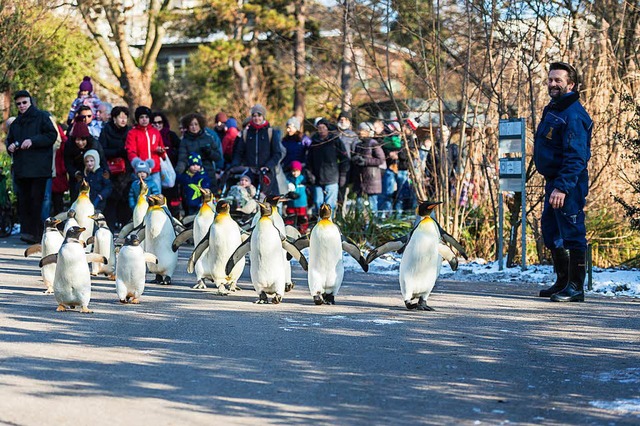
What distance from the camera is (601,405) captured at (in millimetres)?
5914

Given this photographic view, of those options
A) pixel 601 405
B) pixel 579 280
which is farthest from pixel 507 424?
pixel 579 280

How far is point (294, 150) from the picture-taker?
18141mm

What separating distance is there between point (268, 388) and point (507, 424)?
1.43m

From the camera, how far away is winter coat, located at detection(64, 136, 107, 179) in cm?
1630

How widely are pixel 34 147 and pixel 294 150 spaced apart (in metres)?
4.26

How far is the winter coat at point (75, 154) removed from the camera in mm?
16297

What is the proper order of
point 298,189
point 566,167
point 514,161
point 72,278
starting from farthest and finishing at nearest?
1. point 298,189
2. point 514,161
3. point 566,167
4. point 72,278

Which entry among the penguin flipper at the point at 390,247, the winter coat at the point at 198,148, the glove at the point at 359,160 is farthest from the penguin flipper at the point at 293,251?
the glove at the point at 359,160

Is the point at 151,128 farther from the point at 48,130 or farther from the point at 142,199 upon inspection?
the point at 142,199

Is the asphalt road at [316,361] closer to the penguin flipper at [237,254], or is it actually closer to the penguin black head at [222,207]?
the penguin flipper at [237,254]

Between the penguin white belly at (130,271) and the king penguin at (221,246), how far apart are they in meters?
1.08

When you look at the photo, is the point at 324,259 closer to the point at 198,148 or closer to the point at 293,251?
the point at 293,251

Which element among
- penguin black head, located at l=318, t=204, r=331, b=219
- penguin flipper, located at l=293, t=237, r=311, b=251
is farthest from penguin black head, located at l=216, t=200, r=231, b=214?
penguin black head, located at l=318, t=204, r=331, b=219

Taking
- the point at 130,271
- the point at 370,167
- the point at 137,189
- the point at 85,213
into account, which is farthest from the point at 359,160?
the point at 130,271
